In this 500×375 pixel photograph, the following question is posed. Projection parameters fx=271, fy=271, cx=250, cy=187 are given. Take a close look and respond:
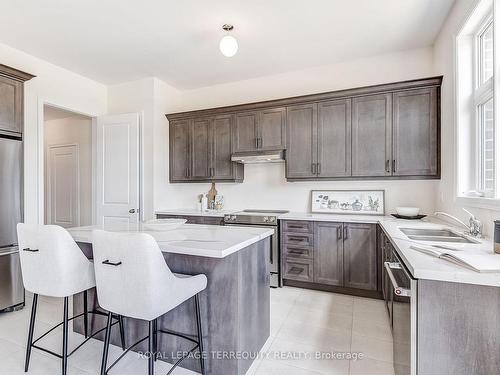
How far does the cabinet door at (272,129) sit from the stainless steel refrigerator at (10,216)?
8.82 ft

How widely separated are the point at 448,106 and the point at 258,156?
6.85 feet

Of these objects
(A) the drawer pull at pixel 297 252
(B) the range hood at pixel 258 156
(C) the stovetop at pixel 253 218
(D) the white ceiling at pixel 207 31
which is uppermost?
(D) the white ceiling at pixel 207 31

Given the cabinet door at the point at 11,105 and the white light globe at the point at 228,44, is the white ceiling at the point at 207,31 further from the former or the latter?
the cabinet door at the point at 11,105

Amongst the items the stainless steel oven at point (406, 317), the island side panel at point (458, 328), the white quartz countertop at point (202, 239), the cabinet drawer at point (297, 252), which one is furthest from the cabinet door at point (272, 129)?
the island side panel at point (458, 328)

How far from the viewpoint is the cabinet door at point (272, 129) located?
3555 millimetres

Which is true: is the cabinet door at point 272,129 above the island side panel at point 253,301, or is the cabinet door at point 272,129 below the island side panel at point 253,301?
above

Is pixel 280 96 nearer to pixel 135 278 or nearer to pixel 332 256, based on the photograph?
pixel 332 256

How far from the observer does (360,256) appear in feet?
9.84

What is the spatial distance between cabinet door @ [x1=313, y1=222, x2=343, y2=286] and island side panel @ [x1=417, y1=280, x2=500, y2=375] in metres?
1.88

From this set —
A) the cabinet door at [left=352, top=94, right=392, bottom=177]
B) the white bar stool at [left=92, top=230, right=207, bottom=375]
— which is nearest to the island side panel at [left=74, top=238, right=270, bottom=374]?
the white bar stool at [left=92, top=230, right=207, bottom=375]

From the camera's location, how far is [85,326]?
216 centimetres

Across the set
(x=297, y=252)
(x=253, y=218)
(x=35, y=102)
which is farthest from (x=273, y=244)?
(x=35, y=102)

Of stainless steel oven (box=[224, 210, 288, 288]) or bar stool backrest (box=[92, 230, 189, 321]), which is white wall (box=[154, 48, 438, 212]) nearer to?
stainless steel oven (box=[224, 210, 288, 288])

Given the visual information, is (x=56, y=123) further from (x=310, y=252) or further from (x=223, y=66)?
(x=310, y=252)
